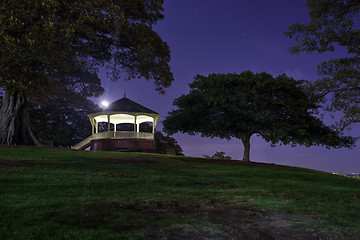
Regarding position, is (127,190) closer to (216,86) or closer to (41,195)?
(41,195)

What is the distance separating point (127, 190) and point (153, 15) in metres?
14.6

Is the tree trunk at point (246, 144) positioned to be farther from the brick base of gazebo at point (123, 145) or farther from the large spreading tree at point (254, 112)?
the brick base of gazebo at point (123, 145)

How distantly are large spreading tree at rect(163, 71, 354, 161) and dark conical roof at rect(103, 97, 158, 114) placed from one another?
38.4 ft

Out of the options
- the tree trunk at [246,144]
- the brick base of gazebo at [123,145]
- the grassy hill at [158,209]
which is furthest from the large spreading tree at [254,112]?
the grassy hill at [158,209]

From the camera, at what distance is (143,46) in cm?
2111

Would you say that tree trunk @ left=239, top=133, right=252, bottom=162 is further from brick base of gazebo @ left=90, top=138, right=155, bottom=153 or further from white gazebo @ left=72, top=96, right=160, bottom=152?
brick base of gazebo @ left=90, top=138, right=155, bottom=153

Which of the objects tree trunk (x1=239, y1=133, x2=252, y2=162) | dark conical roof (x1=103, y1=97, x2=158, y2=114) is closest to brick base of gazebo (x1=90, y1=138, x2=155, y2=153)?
dark conical roof (x1=103, y1=97, x2=158, y2=114)

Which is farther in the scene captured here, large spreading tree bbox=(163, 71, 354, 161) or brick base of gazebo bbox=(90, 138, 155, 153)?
brick base of gazebo bbox=(90, 138, 155, 153)

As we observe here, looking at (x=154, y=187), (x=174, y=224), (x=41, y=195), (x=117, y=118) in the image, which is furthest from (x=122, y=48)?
(x=117, y=118)

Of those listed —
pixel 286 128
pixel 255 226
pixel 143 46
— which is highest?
pixel 143 46

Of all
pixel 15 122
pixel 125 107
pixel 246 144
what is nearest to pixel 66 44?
pixel 15 122

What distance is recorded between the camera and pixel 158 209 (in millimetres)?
8805

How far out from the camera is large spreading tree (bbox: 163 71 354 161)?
27562 mm

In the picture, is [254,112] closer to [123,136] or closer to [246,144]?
[246,144]
